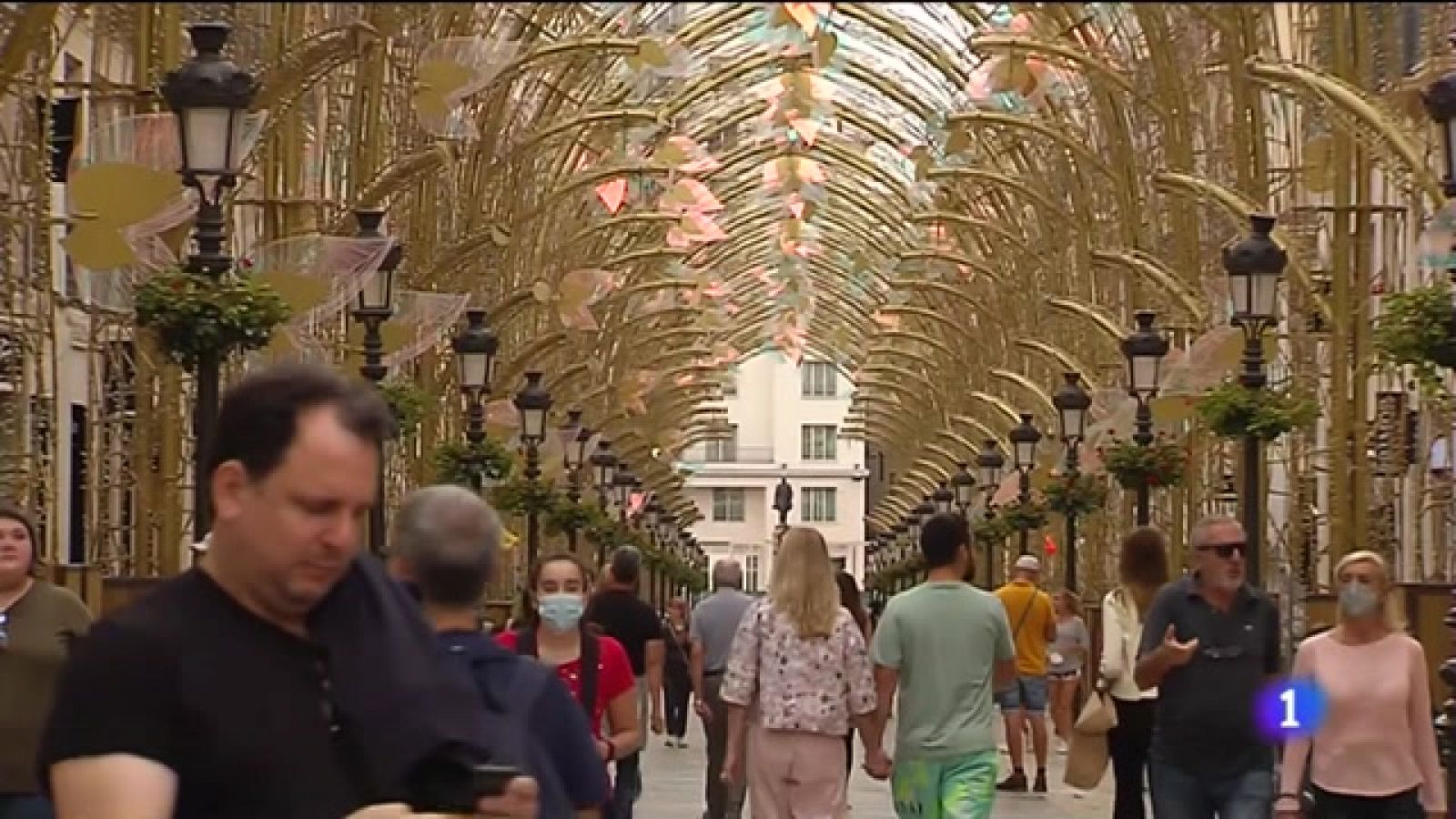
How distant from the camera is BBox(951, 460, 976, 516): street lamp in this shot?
6831 cm

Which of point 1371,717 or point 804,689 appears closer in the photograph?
point 1371,717

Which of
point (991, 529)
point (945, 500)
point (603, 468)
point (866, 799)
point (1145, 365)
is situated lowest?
point (866, 799)

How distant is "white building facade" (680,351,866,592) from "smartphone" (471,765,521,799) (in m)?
132

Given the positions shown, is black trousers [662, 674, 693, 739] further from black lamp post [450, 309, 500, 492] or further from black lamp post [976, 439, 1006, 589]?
black lamp post [976, 439, 1006, 589]

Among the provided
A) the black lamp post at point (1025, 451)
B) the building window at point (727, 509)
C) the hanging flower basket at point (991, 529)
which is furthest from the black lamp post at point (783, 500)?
the black lamp post at point (1025, 451)

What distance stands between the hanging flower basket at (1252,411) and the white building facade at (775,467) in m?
114

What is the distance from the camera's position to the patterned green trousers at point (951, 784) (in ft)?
44.8

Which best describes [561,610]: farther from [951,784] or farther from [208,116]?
[208,116]

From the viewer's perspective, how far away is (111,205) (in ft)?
55.1

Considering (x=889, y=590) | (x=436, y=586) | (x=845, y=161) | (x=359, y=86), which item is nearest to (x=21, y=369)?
(x=359, y=86)

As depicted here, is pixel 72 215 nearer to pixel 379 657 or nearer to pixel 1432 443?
Result: pixel 379 657

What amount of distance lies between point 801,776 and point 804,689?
393 mm

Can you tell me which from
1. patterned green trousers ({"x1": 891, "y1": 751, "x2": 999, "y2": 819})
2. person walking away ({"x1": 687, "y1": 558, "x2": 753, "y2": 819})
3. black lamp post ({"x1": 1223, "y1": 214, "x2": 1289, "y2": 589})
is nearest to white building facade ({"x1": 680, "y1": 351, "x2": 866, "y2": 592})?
person walking away ({"x1": 687, "y1": 558, "x2": 753, "y2": 819})

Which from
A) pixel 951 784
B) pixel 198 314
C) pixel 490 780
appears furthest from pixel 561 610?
pixel 490 780
